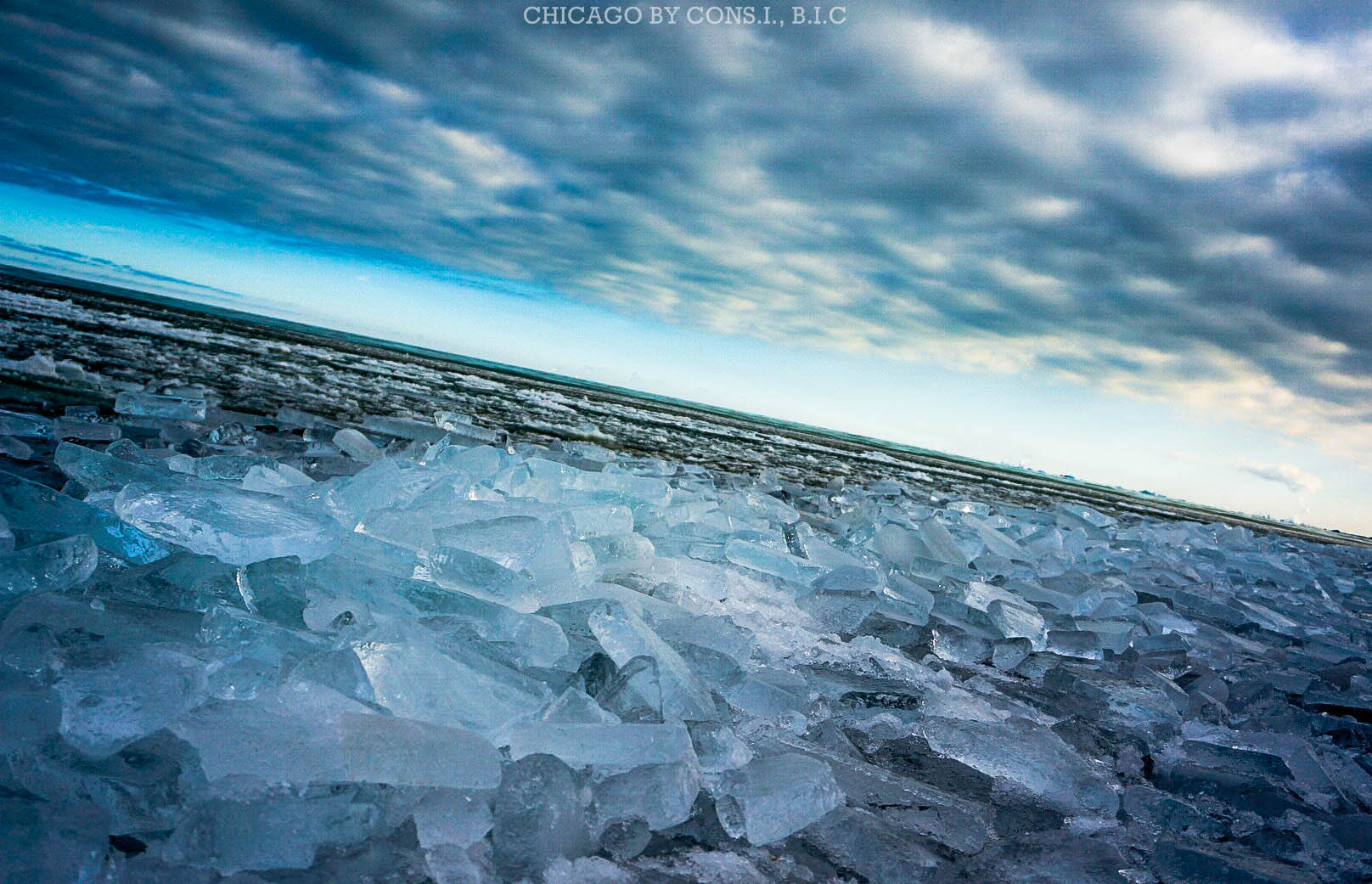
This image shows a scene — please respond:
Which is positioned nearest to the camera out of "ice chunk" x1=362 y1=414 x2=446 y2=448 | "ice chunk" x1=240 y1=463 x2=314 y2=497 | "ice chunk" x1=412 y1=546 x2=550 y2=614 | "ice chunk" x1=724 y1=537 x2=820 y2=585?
"ice chunk" x1=412 y1=546 x2=550 y2=614

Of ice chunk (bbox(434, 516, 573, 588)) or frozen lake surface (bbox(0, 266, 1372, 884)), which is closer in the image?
frozen lake surface (bbox(0, 266, 1372, 884))

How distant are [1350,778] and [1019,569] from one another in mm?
1572

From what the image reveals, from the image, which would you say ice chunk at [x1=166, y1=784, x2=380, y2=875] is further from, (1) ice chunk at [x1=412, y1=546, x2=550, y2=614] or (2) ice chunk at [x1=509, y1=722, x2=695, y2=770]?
(1) ice chunk at [x1=412, y1=546, x2=550, y2=614]

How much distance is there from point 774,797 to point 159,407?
3692mm

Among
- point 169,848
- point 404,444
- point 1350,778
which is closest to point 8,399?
point 404,444

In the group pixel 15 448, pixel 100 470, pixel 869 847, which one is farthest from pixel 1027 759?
pixel 15 448

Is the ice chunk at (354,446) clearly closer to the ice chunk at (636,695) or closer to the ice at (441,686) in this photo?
the ice at (441,686)

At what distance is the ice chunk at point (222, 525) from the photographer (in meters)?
1.19

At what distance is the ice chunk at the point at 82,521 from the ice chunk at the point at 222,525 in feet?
0.14

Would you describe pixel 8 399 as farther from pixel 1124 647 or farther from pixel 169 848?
pixel 1124 647

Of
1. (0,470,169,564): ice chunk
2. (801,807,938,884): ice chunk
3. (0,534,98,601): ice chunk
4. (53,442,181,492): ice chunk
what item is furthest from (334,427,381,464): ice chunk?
(801,807,938,884): ice chunk

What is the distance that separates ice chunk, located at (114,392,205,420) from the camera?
3.20 m

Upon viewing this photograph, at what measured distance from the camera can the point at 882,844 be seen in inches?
36.3

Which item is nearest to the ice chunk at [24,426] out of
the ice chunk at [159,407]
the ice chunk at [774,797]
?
the ice chunk at [159,407]
